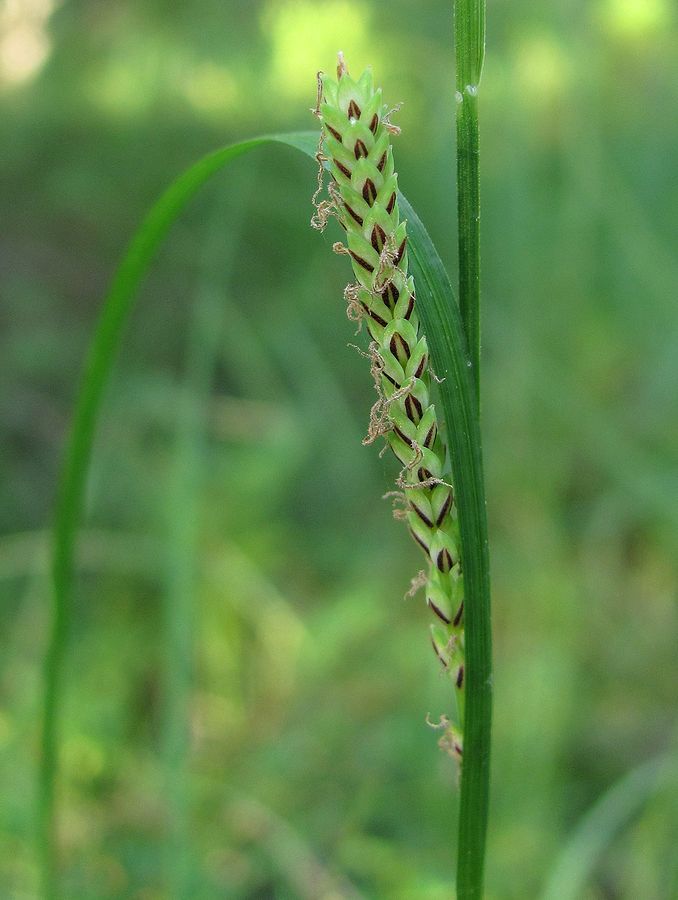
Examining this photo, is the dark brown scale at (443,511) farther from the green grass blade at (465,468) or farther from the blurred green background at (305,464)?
the blurred green background at (305,464)

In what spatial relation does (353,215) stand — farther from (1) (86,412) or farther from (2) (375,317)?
(1) (86,412)

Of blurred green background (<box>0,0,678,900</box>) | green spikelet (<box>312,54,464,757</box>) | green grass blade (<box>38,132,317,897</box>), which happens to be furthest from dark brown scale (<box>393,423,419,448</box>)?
blurred green background (<box>0,0,678,900</box>)

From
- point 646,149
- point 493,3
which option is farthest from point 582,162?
point 493,3

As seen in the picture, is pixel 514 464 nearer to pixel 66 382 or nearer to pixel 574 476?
pixel 574 476

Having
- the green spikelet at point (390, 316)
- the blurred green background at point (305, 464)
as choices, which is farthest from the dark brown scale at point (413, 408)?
the blurred green background at point (305, 464)

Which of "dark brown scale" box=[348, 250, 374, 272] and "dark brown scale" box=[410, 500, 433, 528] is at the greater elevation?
"dark brown scale" box=[348, 250, 374, 272]

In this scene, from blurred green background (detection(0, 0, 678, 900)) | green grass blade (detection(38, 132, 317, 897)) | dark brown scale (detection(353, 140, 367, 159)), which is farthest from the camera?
blurred green background (detection(0, 0, 678, 900))

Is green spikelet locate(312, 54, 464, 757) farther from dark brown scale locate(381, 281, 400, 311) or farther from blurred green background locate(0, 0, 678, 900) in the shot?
blurred green background locate(0, 0, 678, 900)
